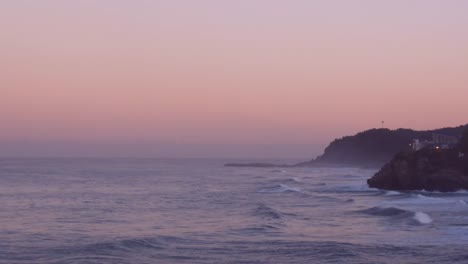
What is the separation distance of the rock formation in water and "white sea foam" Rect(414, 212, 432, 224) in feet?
71.7

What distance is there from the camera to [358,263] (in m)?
21.3

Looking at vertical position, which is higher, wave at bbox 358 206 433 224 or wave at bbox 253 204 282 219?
wave at bbox 358 206 433 224

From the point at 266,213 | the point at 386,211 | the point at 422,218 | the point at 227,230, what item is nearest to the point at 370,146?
the point at 386,211

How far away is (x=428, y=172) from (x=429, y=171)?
27cm

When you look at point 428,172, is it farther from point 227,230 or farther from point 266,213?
point 227,230

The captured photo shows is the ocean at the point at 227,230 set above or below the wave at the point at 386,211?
below

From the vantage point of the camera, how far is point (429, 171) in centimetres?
5953

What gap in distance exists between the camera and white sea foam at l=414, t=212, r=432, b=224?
32719mm

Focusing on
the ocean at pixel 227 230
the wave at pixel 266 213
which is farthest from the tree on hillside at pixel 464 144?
the wave at pixel 266 213

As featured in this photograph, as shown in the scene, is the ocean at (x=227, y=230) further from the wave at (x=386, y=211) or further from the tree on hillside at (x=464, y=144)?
the tree on hillside at (x=464, y=144)

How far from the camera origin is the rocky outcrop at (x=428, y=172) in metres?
56.9

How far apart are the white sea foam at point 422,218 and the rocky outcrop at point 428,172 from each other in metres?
21.8

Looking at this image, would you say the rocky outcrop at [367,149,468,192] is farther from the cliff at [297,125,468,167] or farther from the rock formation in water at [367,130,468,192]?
the cliff at [297,125,468,167]

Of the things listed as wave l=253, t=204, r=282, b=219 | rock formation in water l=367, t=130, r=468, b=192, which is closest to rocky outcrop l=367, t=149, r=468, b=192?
rock formation in water l=367, t=130, r=468, b=192
